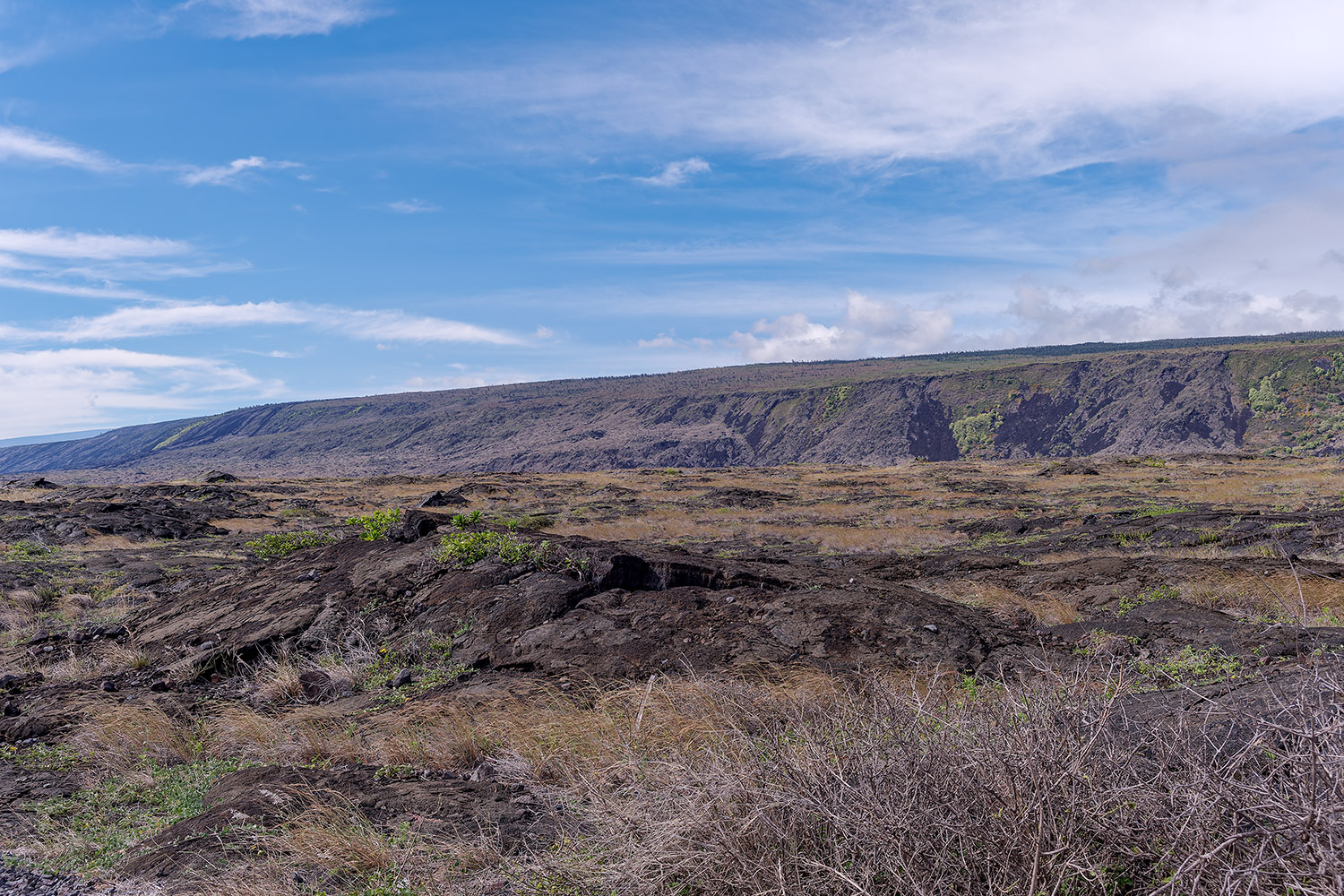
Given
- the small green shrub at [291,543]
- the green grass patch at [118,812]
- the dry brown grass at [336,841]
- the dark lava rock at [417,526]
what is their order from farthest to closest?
the small green shrub at [291,543] < the dark lava rock at [417,526] < the green grass patch at [118,812] < the dry brown grass at [336,841]

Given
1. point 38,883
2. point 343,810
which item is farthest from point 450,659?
point 38,883

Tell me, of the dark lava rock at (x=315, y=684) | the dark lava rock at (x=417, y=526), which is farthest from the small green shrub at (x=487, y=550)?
the dark lava rock at (x=315, y=684)

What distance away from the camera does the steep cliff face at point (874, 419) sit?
4368 inches

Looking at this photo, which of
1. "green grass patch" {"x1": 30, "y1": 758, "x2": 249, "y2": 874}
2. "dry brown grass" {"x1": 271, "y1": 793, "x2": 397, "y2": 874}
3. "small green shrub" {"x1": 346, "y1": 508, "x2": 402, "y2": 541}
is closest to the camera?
"dry brown grass" {"x1": 271, "y1": 793, "x2": 397, "y2": 874}

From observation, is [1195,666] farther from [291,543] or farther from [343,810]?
[291,543]

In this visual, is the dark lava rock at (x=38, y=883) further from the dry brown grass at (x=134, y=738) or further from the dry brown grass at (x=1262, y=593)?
the dry brown grass at (x=1262, y=593)

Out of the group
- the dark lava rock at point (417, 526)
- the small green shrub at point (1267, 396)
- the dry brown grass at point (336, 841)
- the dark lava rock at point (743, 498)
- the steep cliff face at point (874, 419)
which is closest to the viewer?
the dry brown grass at point (336, 841)

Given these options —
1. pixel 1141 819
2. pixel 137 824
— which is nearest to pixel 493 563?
pixel 137 824

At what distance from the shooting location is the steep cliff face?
11094cm

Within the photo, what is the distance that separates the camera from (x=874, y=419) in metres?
132

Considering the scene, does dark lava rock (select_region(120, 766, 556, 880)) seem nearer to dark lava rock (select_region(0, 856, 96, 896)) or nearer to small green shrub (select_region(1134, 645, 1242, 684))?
dark lava rock (select_region(0, 856, 96, 896))

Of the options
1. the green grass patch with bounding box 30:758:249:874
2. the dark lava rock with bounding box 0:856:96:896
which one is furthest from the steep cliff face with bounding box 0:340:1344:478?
the dark lava rock with bounding box 0:856:96:896

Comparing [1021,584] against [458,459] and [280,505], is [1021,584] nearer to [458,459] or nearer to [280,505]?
[280,505]

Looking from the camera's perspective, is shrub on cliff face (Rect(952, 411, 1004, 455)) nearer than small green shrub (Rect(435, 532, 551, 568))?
No
